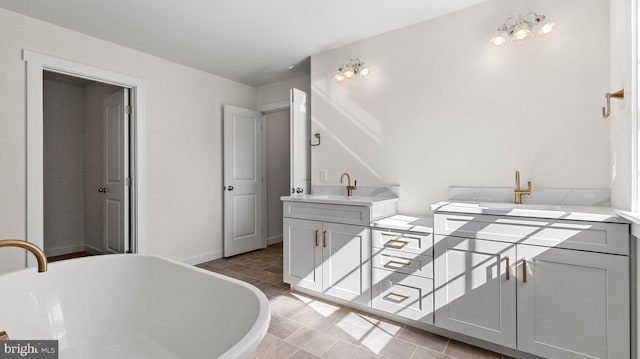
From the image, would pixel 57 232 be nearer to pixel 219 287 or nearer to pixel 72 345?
pixel 72 345

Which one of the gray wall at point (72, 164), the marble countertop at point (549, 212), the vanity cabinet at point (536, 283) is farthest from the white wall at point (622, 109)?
the gray wall at point (72, 164)

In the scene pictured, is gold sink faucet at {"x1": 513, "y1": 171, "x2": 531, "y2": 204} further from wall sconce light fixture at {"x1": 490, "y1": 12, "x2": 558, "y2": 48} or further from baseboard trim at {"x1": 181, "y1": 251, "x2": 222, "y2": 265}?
baseboard trim at {"x1": 181, "y1": 251, "x2": 222, "y2": 265}

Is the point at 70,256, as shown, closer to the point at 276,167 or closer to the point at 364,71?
the point at 276,167

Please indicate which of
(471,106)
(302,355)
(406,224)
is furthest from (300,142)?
(302,355)

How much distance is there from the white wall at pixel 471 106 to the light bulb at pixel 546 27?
5 centimetres

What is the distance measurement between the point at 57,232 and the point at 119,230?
5.03ft

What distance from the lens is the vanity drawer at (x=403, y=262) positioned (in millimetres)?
2170

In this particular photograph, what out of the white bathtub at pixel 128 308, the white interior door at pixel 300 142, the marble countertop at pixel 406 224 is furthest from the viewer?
the white interior door at pixel 300 142

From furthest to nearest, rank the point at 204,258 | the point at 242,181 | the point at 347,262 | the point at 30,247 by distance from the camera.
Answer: the point at 242,181 → the point at 204,258 → the point at 347,262 → the point at 30,247

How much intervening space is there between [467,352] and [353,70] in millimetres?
2532

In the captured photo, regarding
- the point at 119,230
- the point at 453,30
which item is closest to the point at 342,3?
the point at 453,30

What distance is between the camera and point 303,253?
2852 millimetres

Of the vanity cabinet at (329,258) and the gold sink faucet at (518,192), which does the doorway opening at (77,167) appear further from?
the gold sink faucet at (518,192)

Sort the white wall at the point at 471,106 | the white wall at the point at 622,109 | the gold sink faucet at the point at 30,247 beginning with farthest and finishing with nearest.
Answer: the white wall at the point at 471,106, the white wall at the point at 622,109, the gold sink faucet at the point at 30,247
